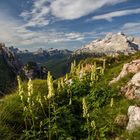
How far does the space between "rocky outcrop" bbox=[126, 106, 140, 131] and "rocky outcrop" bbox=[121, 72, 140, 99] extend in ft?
7.45

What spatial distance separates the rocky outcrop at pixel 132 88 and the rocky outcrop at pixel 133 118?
2.27 meters

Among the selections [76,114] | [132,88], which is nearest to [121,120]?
[76,114]

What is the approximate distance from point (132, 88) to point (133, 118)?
3.80m

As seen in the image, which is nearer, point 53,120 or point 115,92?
point 53,120

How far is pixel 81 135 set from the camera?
1463cm

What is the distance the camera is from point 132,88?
18.3 metres

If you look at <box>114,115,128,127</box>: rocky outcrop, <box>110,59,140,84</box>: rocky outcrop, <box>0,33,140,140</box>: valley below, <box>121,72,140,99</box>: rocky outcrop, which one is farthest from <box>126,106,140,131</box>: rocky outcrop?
<box>110,59,140,84</box>: rocky outcrop

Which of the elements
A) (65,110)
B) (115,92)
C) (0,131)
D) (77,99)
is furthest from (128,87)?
(0,131)

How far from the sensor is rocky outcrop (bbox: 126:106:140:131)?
1405cm

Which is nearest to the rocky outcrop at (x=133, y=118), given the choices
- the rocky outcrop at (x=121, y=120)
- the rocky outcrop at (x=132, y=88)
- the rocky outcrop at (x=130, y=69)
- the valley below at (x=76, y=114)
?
the valley below at (x=76, y=114)

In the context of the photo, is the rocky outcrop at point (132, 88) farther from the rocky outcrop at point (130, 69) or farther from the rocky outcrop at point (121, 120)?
the rocky outcrop at point (121, 120)

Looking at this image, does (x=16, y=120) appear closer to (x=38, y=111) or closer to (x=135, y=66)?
(x=38, y=111)

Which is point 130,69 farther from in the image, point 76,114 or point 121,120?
point 121,120

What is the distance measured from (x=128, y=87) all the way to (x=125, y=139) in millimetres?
6050
